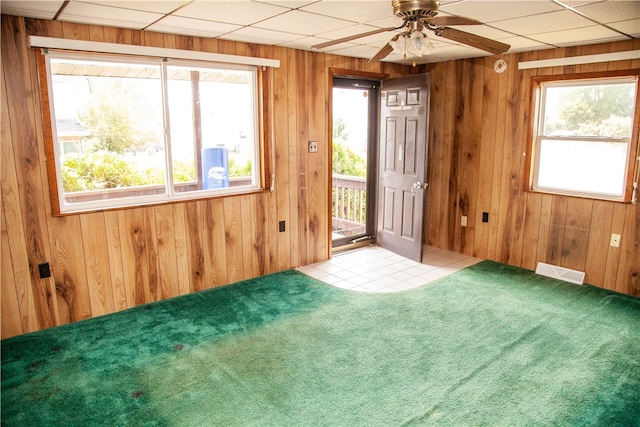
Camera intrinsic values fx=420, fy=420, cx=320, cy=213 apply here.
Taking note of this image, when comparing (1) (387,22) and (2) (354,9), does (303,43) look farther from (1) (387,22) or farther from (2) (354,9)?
(2) (354,9)

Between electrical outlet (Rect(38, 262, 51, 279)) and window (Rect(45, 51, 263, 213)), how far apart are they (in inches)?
16.8

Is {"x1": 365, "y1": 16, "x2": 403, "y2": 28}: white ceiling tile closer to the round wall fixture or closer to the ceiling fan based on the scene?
the ceiling fan

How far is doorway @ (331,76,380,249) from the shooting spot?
514cm

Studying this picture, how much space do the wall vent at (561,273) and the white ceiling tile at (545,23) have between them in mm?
2314

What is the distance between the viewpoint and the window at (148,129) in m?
3.19

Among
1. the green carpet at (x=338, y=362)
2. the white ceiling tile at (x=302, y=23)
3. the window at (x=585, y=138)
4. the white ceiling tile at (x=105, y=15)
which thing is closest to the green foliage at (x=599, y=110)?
the window at (x=585, y=138)

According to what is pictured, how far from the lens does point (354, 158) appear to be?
5.75 m

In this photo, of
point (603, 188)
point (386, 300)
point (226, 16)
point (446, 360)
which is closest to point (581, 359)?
point (446, 360)

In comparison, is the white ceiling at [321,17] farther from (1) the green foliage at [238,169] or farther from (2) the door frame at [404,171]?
(1) the green foliage at [238,169]

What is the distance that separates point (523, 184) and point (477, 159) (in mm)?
597

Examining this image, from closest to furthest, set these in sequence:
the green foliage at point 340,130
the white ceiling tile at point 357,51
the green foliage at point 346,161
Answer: the white ceiling tile at point 357,51 → the green foliage at point 340,130 → the green foliage at point 346,161

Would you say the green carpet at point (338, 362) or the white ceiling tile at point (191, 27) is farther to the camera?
the white ceiling tile at point (191, 27)

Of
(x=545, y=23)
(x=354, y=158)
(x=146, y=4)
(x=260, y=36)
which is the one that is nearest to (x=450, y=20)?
(x=545, y=23)

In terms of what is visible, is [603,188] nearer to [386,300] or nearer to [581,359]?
[581,359]
